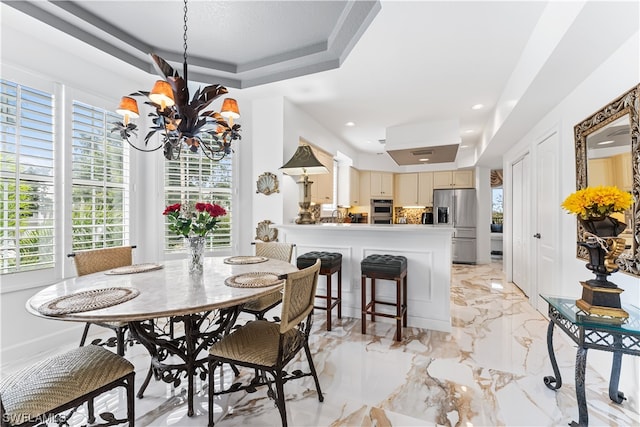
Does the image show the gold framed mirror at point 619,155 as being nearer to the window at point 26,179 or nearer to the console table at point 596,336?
the console table at point 596,336

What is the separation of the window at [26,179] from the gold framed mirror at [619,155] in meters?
4.44

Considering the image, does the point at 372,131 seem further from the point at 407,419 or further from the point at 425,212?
the point at 407,419

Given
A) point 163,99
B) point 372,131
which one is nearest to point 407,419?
point 163,99

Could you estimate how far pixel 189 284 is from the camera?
169 cm

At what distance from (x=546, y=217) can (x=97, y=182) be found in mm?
4891

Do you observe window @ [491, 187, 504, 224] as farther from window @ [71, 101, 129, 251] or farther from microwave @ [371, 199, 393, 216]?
window @ [71, 101, 129, 251]

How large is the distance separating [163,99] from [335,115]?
2966 millimetres

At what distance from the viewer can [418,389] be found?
6.26 ft

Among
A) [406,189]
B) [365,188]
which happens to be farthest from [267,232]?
[406,189]

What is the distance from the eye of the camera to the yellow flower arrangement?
155 centimetres

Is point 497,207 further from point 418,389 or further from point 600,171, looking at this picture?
point 418,389

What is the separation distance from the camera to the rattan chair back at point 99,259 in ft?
6.92

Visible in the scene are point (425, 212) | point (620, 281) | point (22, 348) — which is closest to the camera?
point (620, 281)

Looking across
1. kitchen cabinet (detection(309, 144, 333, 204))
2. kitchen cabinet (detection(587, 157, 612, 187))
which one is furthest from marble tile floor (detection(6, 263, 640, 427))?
kitchen cabinet (detection(309, 144, 333, 204))
